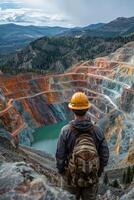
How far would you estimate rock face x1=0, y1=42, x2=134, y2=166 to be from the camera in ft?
279

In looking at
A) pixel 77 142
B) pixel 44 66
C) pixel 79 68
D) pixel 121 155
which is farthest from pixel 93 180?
pixel 44 66

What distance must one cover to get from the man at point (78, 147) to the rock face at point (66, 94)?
2654 inches

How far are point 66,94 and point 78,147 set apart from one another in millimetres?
103999

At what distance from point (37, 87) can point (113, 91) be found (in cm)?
1801

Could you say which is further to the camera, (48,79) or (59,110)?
(48,79)

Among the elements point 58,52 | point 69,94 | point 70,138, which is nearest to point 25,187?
point 70,138

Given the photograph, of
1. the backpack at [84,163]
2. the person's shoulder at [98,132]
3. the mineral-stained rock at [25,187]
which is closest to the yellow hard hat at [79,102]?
the person's shoulder at [98,132]

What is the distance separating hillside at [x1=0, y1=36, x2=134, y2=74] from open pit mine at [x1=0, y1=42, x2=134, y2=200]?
40.2 metres

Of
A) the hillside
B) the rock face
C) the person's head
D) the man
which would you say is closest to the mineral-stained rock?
the man

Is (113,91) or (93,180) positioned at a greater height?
(93,180)

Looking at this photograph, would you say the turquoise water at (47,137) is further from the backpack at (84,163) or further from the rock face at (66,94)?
the backpack at (84,163)

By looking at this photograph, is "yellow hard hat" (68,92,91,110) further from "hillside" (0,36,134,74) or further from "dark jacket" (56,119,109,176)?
"hillside" (0,36,134,74)

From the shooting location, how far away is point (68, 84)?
11700 centimetres

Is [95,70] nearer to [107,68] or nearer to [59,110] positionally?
[107,68]
